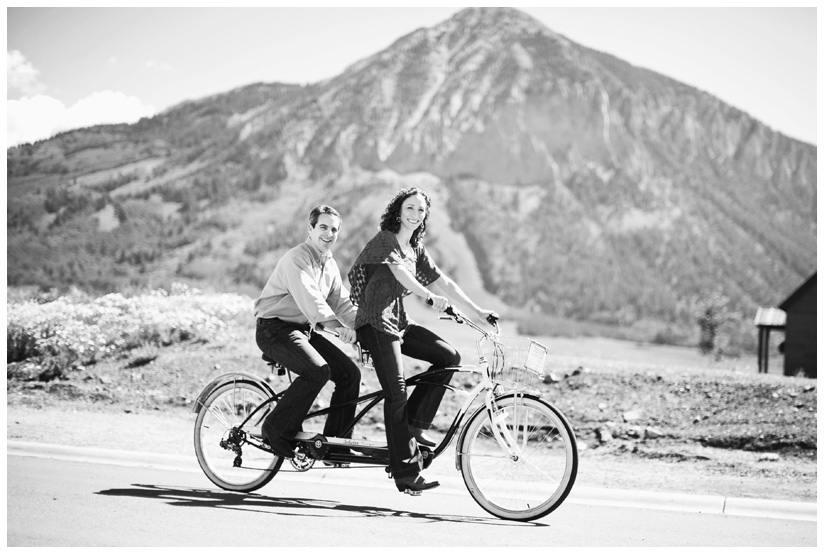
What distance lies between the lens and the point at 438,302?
203 inches

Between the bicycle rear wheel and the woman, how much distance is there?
0.98 metres

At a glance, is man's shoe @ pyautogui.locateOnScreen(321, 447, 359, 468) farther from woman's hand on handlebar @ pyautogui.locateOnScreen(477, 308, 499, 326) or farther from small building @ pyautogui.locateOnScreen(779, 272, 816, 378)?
small building @ pyautogui.locateOnScreen(779, 272, 816, 378)

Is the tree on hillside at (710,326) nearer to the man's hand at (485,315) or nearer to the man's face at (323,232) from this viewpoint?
the man's hand at (485,315)

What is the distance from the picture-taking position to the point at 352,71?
13625 centimetres

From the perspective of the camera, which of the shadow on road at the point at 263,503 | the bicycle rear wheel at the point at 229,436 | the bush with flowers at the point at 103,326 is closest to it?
the shadow on road at the point at 263,503

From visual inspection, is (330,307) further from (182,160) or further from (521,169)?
(521,169)

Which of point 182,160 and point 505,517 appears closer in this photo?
point 505,517

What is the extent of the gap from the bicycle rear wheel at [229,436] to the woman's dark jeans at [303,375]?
318 mm

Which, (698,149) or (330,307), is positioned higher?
(698,149)

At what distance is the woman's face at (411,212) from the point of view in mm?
5496

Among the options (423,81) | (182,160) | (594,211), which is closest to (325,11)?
(182,160)

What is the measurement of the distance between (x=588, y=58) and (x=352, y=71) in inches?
1486

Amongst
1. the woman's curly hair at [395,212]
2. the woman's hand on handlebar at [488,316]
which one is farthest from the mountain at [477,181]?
the woman's hand on handlebar at [488,316]

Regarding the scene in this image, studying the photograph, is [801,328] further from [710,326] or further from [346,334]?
[710,326]
